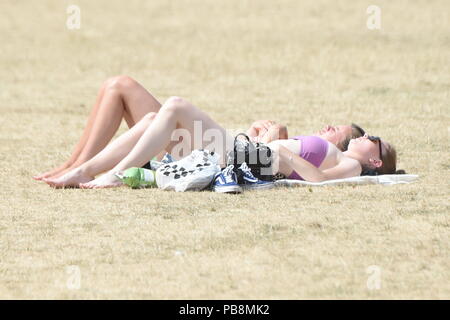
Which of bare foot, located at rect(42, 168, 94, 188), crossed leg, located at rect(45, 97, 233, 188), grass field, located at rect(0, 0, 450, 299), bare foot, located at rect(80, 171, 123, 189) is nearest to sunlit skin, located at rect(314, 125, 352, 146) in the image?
grass field, located at rect(0, 0, 450, 299)

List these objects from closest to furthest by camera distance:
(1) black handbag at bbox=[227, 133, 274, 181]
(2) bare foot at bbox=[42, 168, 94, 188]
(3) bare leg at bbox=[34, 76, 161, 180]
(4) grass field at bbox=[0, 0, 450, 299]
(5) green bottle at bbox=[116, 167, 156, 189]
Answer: (4) grass field at bbox=[0, 0, 450, 299]
(1) black handbag at bbox=[227, 133, 274, 181]
(5) green bottle at bbox=[116, 167, 156, 189]
(2) bare foot at bbox=[42, 168, 94, 188]
(3) bare leg at bbox=[34, 76, 161, 180]

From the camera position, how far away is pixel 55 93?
11.8 metres

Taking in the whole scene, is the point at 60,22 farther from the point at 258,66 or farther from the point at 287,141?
the point at 287,141

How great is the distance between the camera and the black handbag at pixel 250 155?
6.71m

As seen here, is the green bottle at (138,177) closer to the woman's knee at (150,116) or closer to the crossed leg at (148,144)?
the crossed leg at (148,144)

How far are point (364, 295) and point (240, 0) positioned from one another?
13696mm

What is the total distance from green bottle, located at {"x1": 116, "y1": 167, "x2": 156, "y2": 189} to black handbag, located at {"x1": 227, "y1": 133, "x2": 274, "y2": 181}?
0.59 metres

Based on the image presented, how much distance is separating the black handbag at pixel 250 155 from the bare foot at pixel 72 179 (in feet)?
3.47

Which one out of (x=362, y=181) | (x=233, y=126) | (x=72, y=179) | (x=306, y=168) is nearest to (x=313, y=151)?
(x=306, y=168)

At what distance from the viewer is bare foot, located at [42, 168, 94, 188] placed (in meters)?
6.92

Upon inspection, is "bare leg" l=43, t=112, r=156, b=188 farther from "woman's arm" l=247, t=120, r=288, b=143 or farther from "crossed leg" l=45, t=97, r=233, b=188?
"woman's arm" l=247, t=120, r=288, b=143

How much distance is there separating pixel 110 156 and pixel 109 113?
0.46 metres

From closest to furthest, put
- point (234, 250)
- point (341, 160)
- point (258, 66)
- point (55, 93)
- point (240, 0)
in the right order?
1. point (234, 250)
2. point (341, 160)
3. point (55, 93)
4. point (258, 66)
5. point (240, 0)
